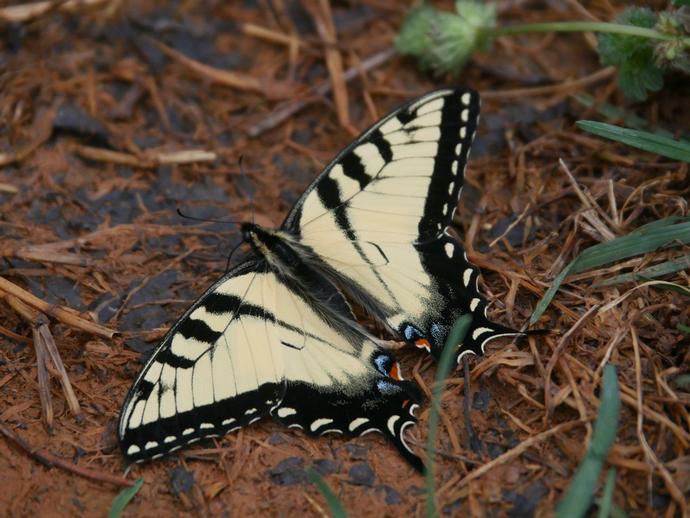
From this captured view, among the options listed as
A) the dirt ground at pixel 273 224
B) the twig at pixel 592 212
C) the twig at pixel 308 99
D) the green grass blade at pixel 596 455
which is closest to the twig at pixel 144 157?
the dirt ground at pixel 273 224

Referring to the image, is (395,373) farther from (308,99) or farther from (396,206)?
(308,99)

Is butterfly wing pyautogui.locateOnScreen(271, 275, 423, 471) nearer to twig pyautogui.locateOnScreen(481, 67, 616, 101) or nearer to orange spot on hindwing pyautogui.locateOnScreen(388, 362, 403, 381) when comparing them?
orange spot on hindwing pyautogui.locateOnScreen(388, 362, 403, 381)

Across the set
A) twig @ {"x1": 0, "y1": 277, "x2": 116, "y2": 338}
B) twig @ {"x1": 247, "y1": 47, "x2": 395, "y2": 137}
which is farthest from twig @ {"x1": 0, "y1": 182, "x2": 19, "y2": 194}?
twig @ {"x1": 247, "y1": 47, "x2": 395, "y2": 137}

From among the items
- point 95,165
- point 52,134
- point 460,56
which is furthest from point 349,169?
point 52,134

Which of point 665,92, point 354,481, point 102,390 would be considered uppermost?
point 665,92

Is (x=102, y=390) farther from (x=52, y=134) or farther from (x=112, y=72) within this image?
(x=112, y=72)

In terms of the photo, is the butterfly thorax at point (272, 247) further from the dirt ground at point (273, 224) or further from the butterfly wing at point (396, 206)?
the dirt ground at point (273, 224)
